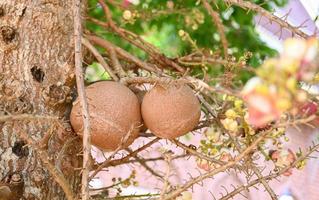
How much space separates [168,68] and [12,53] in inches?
12.5

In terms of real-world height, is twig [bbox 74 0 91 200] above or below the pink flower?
above

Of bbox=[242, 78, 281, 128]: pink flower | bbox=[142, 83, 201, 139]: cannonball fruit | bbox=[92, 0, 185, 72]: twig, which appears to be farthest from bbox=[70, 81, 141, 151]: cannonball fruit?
bbox=[242, 78, 281, 128]: pink flower

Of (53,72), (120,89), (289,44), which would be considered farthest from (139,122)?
(289,44)

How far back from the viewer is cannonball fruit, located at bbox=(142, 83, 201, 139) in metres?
0.80

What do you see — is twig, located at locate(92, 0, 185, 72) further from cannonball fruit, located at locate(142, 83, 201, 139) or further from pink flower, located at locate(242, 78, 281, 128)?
pink flower, located at locate(242, 78, 281, 128)

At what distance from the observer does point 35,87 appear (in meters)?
0.85

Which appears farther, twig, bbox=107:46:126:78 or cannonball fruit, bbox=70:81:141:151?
twig, bbox=107:46:126:78

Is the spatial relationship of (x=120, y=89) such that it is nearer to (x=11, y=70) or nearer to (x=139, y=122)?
(x=139, y=122)

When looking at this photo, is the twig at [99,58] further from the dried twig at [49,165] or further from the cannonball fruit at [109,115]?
the dried twig at [49,165]


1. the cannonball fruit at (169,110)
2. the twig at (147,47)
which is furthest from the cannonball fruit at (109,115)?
the twig at (147,47)

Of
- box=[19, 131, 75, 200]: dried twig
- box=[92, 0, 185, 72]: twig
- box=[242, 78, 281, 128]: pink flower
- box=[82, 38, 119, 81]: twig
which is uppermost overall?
box=[92, 0, 185, 72]: twig

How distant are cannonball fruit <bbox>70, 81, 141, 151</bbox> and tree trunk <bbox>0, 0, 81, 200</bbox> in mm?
34

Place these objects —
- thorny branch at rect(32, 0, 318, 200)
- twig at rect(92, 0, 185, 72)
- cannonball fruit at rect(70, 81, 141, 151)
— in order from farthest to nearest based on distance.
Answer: twig at rect(92, 0, 185, 72) → cannonball fruit at rect(70, 81, 141, 151) → thorny branch at rect(32, 0, 318, 200)

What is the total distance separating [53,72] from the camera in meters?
0.87
